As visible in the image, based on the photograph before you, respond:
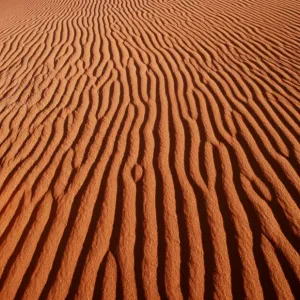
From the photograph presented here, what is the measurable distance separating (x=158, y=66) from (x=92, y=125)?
81.4 inches

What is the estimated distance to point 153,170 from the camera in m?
2.96

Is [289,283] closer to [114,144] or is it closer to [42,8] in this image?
[114,144]

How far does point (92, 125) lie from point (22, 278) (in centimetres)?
204

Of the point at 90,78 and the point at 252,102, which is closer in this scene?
the point at 252,102

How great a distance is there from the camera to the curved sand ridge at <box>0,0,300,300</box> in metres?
2.14

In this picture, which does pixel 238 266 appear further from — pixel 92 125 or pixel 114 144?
pixel 92 125

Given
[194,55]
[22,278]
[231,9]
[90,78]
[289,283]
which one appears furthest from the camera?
[231,9]

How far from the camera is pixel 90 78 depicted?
4.90 meters

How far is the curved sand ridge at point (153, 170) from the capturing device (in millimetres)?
2139

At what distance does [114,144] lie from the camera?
3.37 m

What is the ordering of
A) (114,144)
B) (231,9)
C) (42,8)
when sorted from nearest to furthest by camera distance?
(114,144), (231,9), (42,8)

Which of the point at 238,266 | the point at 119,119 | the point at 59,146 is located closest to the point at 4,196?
the point at 59,146

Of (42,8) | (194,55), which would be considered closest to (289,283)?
(194,55)

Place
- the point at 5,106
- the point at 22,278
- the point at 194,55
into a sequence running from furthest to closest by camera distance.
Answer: the point at 194,55, the point at 5,106, the point at 22,278
